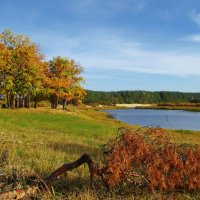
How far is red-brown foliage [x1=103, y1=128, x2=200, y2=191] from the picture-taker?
19.8 ft

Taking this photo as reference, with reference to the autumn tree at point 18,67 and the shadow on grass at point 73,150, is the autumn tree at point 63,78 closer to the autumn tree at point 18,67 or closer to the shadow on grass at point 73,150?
the autumn tree at point 18,67

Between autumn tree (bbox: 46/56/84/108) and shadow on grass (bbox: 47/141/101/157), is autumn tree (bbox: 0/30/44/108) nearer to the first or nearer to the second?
autumn tree (bbox: 46/56/84/108)

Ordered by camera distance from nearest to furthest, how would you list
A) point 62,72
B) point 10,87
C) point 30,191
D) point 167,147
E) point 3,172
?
point 30,191, point 167,147, point 3,172, point 10,87, point 62,72

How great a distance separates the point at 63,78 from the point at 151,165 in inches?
2624

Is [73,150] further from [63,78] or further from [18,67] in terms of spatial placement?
[63,78]

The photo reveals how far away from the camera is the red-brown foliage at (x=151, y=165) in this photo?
604 centimetres

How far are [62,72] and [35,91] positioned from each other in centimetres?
1326

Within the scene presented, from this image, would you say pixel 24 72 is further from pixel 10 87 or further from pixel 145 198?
pixel 145 198

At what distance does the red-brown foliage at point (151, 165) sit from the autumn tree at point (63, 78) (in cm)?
6152

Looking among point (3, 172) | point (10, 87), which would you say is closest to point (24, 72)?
point (10, 87)

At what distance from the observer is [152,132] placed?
681 cm

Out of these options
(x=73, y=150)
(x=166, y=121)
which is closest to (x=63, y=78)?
(x=166, y=121)

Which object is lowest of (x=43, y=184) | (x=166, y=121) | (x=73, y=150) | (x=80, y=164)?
(x=166, y=121)

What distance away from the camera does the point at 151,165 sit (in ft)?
20.2
